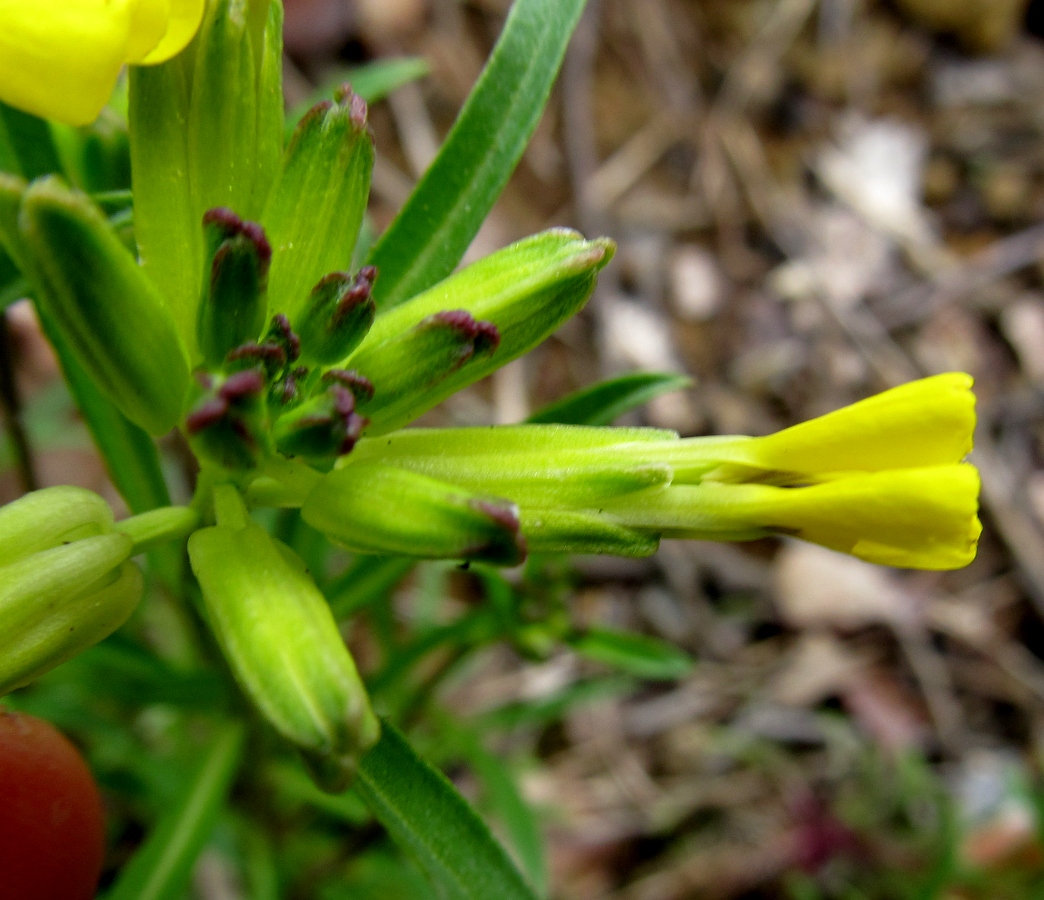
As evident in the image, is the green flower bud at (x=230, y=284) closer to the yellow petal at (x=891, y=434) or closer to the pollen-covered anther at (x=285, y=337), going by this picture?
the pollen-covered anther at (x=285, y=337)

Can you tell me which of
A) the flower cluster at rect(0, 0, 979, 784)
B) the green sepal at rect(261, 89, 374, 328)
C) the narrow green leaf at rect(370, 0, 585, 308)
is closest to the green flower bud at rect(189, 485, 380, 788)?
the flower cluster at rect(0, 0, 979, 784)

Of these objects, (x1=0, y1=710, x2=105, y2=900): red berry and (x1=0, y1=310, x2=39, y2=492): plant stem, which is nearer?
(x1=0, y1=710, x2=105, y2=900): red berry

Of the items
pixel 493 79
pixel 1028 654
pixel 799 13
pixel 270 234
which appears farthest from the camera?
pixel 799 13

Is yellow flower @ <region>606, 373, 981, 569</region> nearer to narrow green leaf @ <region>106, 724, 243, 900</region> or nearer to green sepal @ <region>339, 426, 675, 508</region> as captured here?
green sepal @ <region>339, 426, 675, 508</region>

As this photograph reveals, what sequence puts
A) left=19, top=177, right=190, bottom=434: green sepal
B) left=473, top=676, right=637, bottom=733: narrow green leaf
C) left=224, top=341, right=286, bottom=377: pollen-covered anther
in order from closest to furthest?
left=19, top=177, right=190, bottom=434: green sepal
left=224, top=341, right=286, bottom=377: pollen-covered anther
left=473, top=676, right=637, bottom=733: narrow green leaf

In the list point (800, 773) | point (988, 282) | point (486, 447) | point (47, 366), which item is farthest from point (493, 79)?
point (988, 282)

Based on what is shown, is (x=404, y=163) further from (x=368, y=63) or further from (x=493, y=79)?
(x=493, y=79)

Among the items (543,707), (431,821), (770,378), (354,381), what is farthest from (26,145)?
(770,378)
